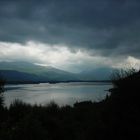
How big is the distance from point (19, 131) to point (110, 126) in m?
4.40

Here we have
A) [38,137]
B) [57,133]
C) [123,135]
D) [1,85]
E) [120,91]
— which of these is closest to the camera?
[123,135]

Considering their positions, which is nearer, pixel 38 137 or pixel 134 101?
pixel 134 101

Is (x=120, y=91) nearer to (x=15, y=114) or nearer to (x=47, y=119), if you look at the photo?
(x=47, y=119)

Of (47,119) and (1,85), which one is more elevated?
(1,85)

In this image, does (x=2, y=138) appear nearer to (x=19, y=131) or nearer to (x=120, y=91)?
(x=19, y=131)

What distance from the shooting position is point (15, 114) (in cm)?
1745

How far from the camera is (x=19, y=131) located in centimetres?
1141

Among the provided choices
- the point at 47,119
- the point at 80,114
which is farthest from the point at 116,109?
the point at 80,114

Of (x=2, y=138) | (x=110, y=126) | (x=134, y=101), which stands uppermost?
(x=134, y=101)

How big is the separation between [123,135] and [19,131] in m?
4.77

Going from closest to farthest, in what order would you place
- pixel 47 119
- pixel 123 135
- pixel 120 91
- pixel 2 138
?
1. pixel 123 135
2. pixel 120 91
3. pixel 2 138
4. pixel 47 119

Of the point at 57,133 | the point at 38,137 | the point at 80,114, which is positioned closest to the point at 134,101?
the point at 38,137

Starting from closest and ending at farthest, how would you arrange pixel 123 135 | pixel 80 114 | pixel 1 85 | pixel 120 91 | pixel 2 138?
pixel 123 135 → pixel 120 91 → pixel 2 138 → pixel 80 114 → pixel 1 85

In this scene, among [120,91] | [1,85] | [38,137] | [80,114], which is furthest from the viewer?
[1,85]
